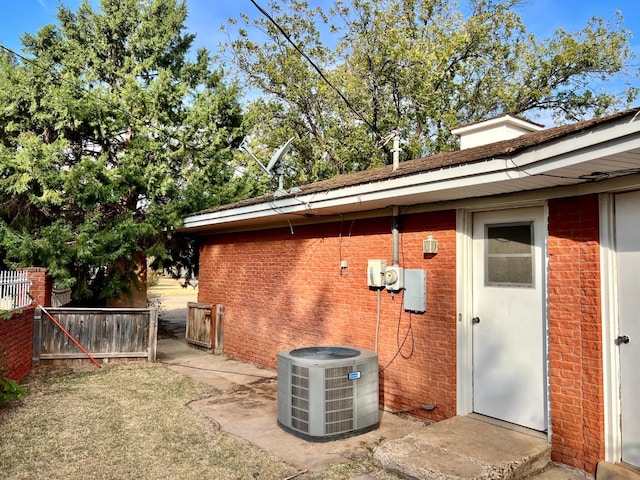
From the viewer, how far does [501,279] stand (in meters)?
4.99

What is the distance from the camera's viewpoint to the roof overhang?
322 centimetres

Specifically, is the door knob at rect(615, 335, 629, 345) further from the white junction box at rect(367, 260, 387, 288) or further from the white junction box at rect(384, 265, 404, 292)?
the white junction box at rect(367, 260, 387, 288)

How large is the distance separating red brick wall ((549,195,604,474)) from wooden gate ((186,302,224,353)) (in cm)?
715

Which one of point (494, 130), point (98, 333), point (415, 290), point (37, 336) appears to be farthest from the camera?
point (98, 333)

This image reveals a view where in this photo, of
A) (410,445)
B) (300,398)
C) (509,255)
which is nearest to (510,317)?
(509,255)

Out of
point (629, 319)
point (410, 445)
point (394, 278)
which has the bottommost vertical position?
point (410, 445)

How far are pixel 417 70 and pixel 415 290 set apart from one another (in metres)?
14.5

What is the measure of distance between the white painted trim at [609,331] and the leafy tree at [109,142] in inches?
340

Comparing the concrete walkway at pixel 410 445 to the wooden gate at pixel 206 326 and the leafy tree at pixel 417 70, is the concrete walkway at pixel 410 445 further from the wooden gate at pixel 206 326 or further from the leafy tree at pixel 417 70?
the leafy tree at pixel 417 70

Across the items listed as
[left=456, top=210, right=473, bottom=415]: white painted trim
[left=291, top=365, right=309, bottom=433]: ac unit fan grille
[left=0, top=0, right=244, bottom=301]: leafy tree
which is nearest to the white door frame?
[left=456, top=210, right=473, bottom=415]: white painted trim

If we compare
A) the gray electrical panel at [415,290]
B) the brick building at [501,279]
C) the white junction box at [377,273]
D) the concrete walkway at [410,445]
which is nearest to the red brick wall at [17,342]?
the concrete walkway at [410,445]

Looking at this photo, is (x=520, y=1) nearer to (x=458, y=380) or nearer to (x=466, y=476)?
(x=458, y=380)

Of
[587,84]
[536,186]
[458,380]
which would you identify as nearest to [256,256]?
[458,380]

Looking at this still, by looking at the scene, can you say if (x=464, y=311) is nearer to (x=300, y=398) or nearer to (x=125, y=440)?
(x=300, y=398)
